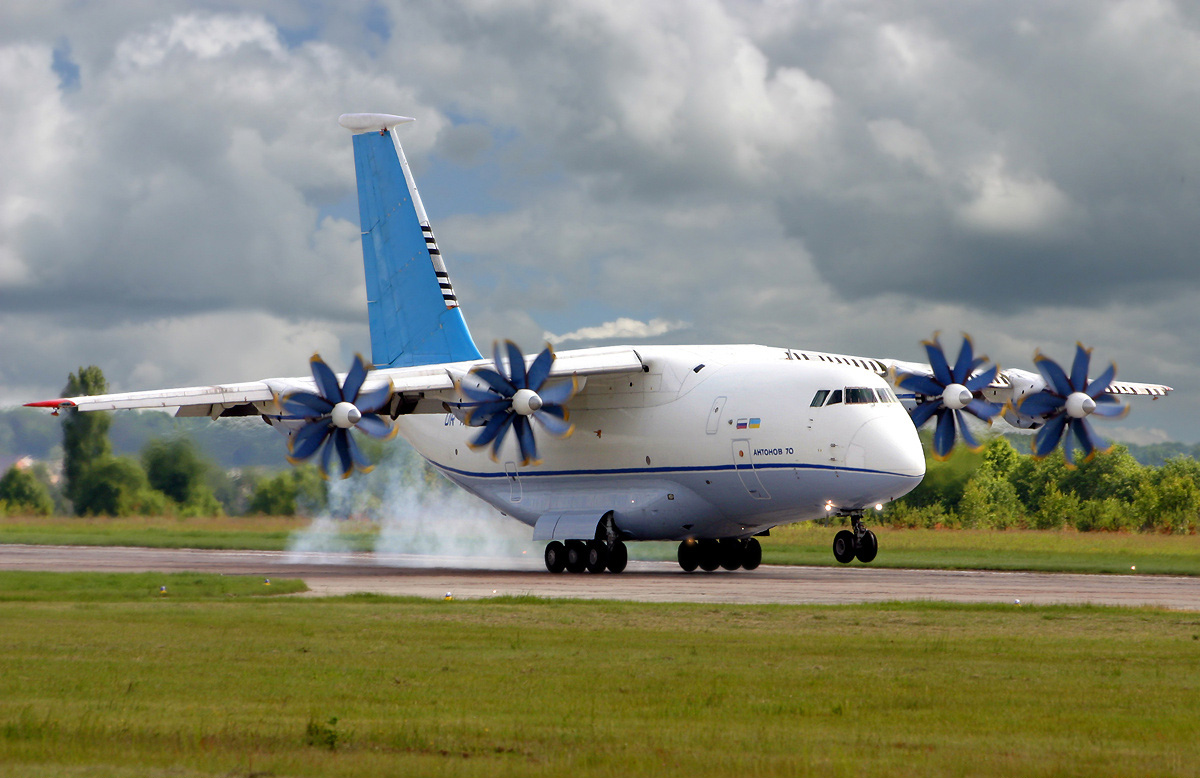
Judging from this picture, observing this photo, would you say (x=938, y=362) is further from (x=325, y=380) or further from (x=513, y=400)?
(x=325, y=380)

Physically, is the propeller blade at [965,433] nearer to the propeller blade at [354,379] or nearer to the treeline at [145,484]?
the propeller blade at [354,379]

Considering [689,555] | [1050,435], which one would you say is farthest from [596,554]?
[1050,435]

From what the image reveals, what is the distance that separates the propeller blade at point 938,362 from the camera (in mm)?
31469

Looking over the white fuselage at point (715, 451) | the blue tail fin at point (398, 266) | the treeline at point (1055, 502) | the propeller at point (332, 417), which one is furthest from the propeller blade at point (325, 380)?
the treeline at point (1055, 502)

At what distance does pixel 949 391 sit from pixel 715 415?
6124 mm

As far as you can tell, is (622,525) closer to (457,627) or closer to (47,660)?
(457,627)

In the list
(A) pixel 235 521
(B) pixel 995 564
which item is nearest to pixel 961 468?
(B) pixel 995 564

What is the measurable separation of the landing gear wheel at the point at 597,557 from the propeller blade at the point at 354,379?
6681mm

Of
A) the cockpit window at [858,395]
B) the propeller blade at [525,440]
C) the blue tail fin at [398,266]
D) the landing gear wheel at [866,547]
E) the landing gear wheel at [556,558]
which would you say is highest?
the blue tail fin at [398,266]

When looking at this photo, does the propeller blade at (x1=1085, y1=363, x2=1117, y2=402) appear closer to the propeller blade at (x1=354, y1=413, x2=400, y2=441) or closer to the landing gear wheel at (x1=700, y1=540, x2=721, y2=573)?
the landing gear wheel at (x1=700, y1=540, x2=721, y2=573)

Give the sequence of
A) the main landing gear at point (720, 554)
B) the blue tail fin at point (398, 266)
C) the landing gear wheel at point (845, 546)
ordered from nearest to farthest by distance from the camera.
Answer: the landing gear wheel at point (845, 546)
the main landing gear at point (720, 554)
the blue tail fin at point (398, 266)

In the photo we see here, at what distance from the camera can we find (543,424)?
1126 inches

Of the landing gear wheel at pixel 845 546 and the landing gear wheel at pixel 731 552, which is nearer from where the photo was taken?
the landing gear wheel at pixel 845 546

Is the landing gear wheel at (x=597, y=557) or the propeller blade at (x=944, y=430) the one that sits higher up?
the propeller blade at (x=944, y=430)
